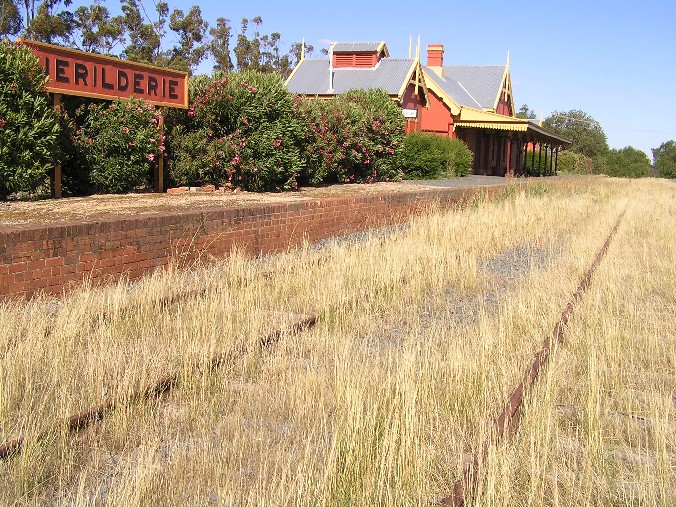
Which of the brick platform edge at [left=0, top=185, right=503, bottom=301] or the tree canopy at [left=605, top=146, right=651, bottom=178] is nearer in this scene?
the brick platform edge at [left=0, top=185, right=503, bottom=301]

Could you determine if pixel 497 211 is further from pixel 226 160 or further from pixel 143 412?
pixel 143 412

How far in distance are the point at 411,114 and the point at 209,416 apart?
93.3 ft

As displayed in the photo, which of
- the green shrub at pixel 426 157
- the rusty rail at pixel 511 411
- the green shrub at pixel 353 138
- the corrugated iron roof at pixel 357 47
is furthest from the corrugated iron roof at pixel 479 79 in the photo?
the rusty rail at pixel 511 411

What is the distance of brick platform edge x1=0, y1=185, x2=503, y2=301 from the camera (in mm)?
6602

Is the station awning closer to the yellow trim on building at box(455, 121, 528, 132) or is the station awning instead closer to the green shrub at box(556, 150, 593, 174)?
the yellow trim on building at box(455, 121, 528, 132)

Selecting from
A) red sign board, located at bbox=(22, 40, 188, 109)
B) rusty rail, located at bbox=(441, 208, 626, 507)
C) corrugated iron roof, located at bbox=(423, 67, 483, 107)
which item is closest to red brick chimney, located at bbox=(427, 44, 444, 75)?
corrugated iron roof, located at bbox=(423, 67, 483, 107)

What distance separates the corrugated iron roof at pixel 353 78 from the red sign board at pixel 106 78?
66.5 ft

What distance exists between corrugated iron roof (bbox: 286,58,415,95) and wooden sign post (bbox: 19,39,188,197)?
66.8 feet

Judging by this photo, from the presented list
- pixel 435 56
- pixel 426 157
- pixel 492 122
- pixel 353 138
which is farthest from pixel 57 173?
pixel 435 56

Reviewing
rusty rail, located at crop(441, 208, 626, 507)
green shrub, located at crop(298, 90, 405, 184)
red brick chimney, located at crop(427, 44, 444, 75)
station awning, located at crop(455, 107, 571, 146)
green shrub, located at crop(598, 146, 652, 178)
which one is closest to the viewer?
rusty rail, located at crop(441, 208, 626, 507)

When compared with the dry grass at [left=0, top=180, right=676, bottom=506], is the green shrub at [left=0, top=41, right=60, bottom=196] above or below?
above

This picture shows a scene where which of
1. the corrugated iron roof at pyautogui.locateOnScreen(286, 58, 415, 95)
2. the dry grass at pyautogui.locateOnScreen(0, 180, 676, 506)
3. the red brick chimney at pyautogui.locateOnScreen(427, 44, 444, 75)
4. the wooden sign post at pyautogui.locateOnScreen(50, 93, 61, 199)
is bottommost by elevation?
the dry grass at pyautogui.locateOnScreen(0, 180, 676, 506)

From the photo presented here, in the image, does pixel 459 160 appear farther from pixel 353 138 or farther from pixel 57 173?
pixel 57 173

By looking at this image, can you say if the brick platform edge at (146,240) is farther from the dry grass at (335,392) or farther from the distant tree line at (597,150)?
the distant tree line at (597,150)
